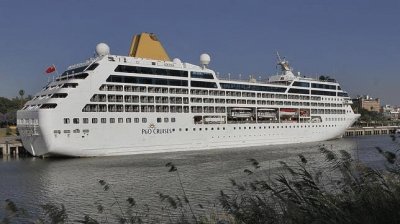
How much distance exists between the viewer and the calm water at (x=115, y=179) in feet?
64.2

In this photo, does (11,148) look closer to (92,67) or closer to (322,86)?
(92,67)

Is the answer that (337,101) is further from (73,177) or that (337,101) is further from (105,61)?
(73,177)

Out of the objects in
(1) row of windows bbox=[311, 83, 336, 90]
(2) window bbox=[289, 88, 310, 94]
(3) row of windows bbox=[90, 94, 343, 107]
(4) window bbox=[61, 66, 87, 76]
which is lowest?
(3) row of windows bbox=[90, 94, 343, 107]

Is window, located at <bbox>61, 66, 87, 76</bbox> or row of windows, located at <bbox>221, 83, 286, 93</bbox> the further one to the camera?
row of windows, located at <bbox>221, 83, 286, 93</bbox>

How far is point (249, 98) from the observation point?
179ft

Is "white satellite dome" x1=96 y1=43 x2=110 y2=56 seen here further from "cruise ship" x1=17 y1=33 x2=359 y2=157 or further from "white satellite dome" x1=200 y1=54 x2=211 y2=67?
"white satellite dome" x1=200 y1=54 x2=211 y2=67

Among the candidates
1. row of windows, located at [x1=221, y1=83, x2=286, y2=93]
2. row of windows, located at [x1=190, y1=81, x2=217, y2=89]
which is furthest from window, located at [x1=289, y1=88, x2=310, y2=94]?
row of windows, located at [x1=190, y1=81, x2=217, y2=89]

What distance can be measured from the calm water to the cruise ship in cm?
284

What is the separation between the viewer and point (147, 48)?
161 ft

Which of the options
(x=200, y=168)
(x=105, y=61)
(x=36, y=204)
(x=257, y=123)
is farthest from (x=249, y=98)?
(x=36, y=204)

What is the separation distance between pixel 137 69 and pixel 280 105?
22.6 m

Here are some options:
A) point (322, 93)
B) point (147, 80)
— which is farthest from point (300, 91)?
point (147, 80)

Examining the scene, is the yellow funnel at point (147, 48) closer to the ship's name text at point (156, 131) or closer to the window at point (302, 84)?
the ship's name text at point (156, 131)

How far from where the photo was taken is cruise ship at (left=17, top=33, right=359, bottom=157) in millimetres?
38219
